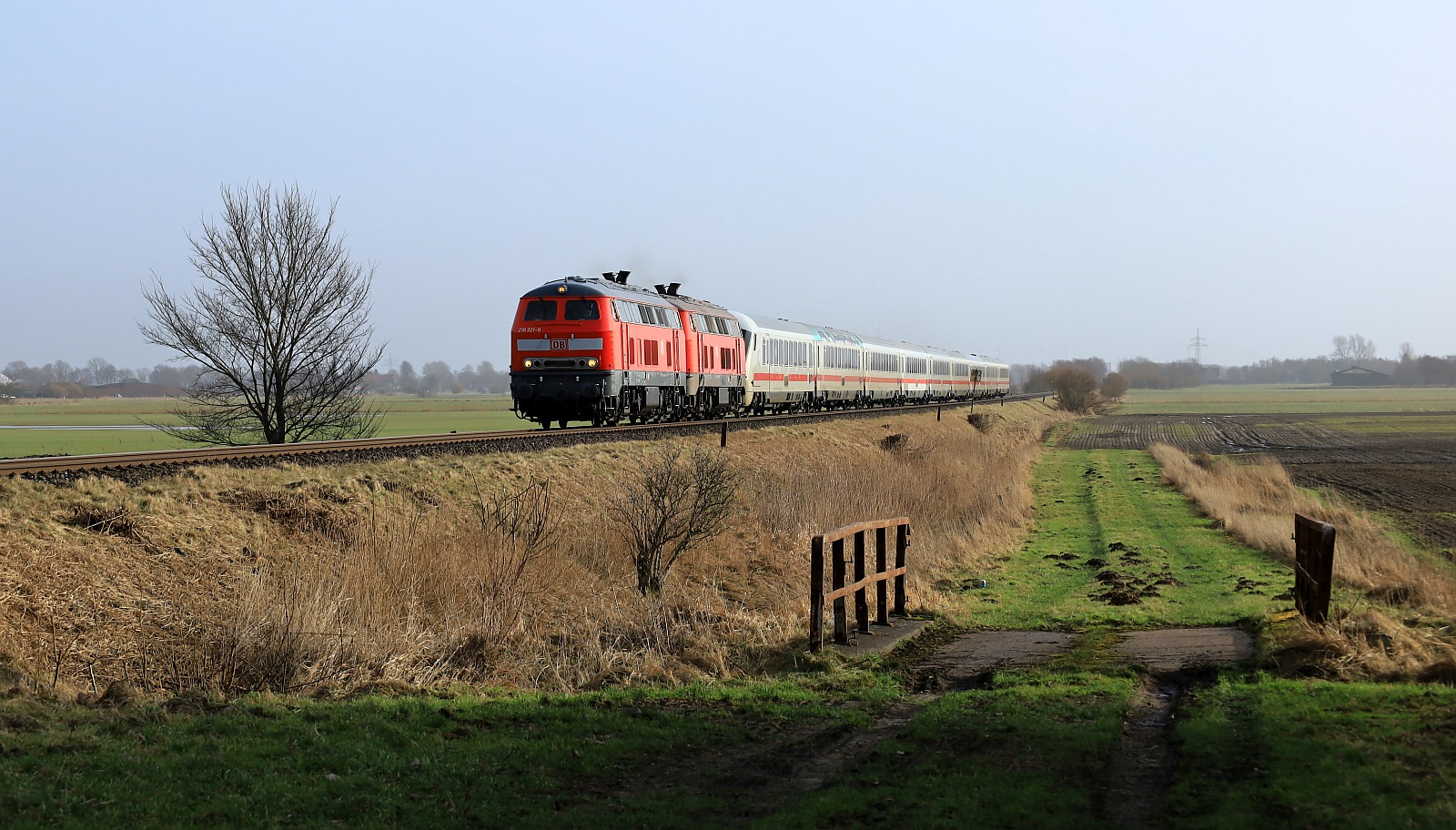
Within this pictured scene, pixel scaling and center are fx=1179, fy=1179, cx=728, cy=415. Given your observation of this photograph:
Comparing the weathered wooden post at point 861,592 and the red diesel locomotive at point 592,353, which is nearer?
the weathered wooden post at point 861,592

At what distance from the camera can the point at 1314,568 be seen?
11.8 meters

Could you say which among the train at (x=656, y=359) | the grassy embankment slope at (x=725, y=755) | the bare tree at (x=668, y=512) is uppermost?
the train at (x=656, y=359)

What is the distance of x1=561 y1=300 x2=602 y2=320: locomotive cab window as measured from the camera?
26.7 metres

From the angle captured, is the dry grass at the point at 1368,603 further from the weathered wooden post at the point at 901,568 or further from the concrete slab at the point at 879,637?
the weathered wooden post at the point at 901,568

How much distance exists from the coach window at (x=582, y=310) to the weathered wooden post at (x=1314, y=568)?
55.5ft

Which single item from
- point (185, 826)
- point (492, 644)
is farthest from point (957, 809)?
point (492, 644)

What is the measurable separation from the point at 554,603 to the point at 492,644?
2591mm

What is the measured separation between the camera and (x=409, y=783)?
7.25 meters

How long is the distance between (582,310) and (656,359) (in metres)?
4.46

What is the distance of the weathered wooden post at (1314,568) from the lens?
1135 cm

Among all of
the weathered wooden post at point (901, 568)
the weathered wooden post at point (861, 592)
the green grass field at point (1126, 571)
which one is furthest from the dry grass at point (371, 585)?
the green grass field at point (1126, 571)

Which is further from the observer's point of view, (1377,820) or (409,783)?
(409,783)

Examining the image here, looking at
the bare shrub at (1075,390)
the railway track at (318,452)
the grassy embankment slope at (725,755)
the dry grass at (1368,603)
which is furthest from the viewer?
the bare shrub at (1075,390)

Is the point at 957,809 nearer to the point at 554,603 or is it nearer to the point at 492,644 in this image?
the point at 492,644
